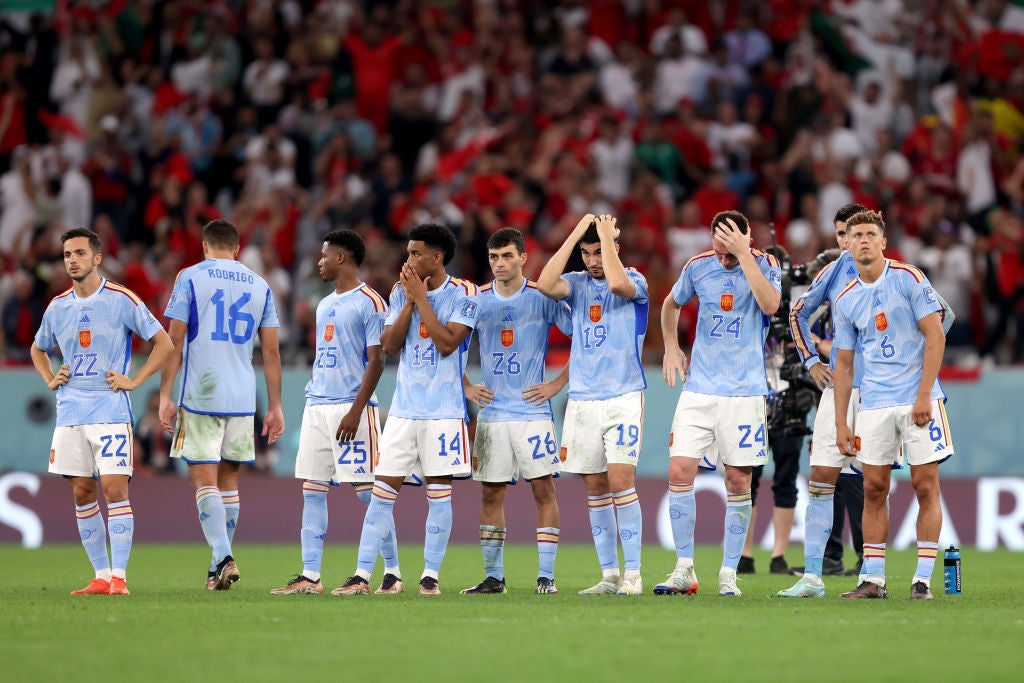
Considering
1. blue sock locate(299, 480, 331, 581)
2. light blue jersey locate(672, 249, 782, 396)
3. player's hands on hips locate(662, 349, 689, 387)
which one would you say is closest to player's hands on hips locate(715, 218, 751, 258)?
light blue jersey locate(672, 249, 782, 396)

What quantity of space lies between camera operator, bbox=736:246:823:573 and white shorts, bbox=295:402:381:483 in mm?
3735

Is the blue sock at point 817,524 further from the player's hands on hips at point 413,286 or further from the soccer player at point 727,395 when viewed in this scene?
the player's hands on hips at point 413,286

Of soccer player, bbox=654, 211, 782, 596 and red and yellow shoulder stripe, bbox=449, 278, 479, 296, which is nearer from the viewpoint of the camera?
soccer player, bbox=654, 211, 782, 596

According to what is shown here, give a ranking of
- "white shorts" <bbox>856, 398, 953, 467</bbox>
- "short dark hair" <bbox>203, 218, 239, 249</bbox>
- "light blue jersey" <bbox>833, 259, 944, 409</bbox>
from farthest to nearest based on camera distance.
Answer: "short dark hair" <bbox>203, 218, 239, 249</bbox> < "light blue jersey" <bbox>833, 259, 944, 409</bbox> < "white shorts" <bbox>856, 398, 953, 467</bbox>

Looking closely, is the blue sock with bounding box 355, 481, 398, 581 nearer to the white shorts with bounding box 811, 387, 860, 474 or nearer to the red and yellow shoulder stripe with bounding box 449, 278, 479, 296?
the red and yellow shoulder stripe with bounding box 449, 278, 479, 296

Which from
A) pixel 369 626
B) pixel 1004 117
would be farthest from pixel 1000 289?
pixel 369 626

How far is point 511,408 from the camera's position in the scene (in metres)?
10.8

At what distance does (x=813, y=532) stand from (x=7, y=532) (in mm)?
10524

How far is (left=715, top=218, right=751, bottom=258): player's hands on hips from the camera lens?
34.1 ft

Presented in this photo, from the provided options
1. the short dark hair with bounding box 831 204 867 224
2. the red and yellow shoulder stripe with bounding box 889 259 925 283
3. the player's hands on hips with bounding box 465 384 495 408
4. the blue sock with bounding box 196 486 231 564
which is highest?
the short dark hair with bounding box 831 204 867 224

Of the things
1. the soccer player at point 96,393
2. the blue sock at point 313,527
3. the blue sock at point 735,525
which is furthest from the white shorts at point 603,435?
the soccer player at point 96,393

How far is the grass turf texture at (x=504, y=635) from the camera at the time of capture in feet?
23.0

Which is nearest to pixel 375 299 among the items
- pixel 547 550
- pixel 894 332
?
pixel 547 550

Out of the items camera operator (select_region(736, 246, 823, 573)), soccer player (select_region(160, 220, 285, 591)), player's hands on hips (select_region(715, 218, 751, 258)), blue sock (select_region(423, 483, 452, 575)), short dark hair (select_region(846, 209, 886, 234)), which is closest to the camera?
short dark hair (select_region(846, 209, 886, 234))
